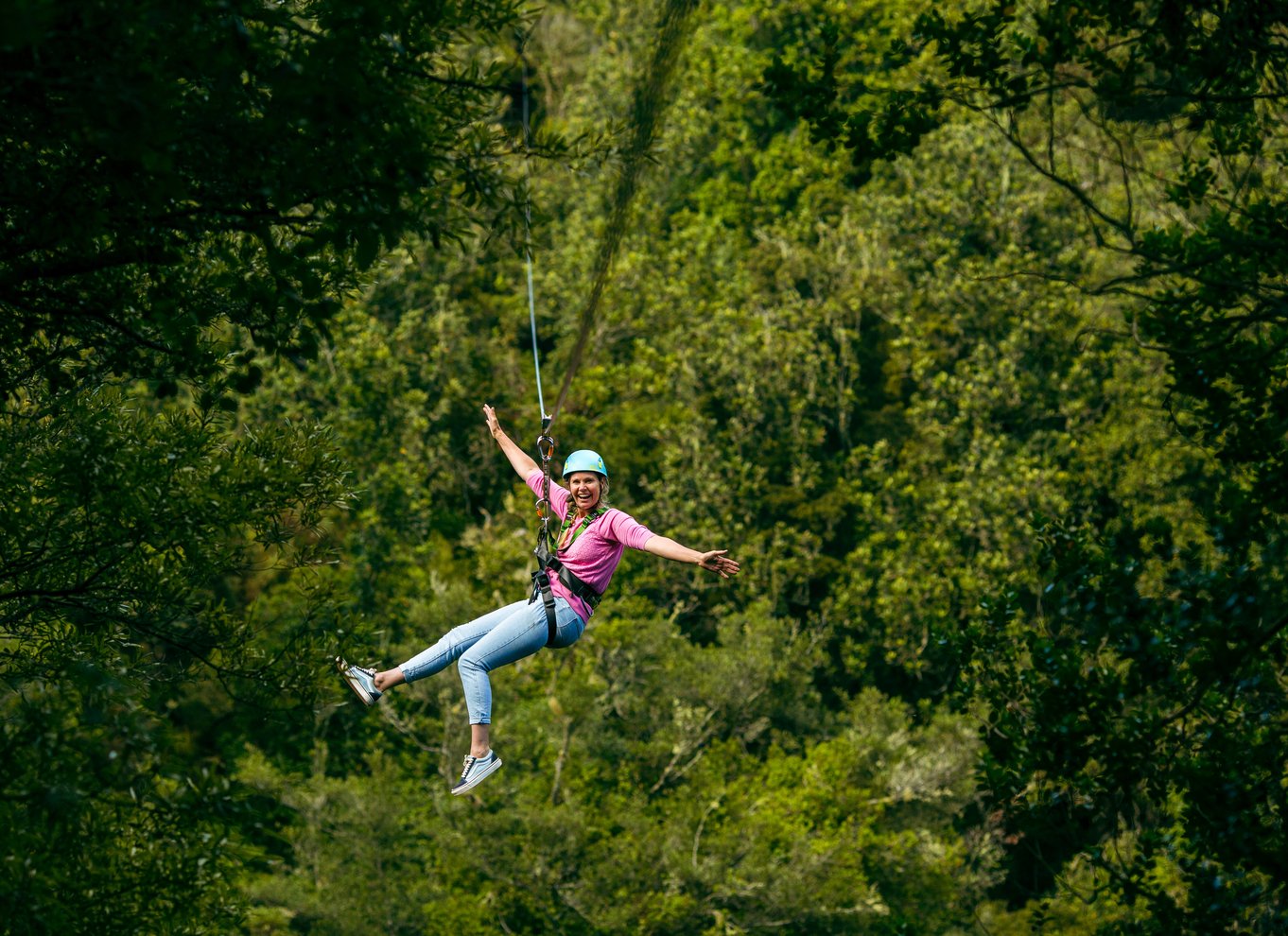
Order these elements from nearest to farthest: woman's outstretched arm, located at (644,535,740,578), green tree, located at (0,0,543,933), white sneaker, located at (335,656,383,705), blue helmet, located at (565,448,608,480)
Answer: green tree, located at (0,0,543,933), woman's outstretched arm, located at (644,535,740,578), blue helmet, located at (565,448,608,480), white sneaker, located at (335,656,383,705)

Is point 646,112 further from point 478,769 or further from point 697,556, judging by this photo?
point 478,769

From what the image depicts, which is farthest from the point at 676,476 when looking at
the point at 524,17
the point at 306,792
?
the point at 524,17

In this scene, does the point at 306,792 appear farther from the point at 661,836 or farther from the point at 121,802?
the point at 121,802

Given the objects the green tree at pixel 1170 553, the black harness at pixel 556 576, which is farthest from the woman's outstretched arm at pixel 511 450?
the green tree at pixel 1170 553

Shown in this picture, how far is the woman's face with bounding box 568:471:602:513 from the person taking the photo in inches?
381

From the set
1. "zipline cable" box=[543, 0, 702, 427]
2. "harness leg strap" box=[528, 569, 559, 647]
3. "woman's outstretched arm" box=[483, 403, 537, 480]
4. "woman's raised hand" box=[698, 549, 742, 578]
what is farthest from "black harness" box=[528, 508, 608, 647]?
→ "woman's raised hand" box=[698, 549, 742, 578]

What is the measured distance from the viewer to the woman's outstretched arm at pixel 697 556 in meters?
8.32

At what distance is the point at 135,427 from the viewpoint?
A: 11.5m

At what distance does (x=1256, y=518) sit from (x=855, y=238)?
27.9 m

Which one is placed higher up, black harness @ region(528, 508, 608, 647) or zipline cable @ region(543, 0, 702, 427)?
zipline cable @ region(543, 0, 702, 427)

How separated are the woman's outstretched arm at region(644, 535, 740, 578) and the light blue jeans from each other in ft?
2.82

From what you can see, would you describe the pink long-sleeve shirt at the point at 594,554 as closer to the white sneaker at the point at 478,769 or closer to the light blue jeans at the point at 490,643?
the light blue jeans at the point at 490,643

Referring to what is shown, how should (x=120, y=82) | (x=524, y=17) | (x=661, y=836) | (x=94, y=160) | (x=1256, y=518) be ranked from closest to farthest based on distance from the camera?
(x=120, y=82), (x=94, y=160), (x=524, y=17), (x=1256, y=518), (x=661, y=836)

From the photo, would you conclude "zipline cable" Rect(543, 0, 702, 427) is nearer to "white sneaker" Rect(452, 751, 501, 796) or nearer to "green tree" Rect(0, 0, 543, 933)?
"green tree" Rect(0, 0, 543, 933)
